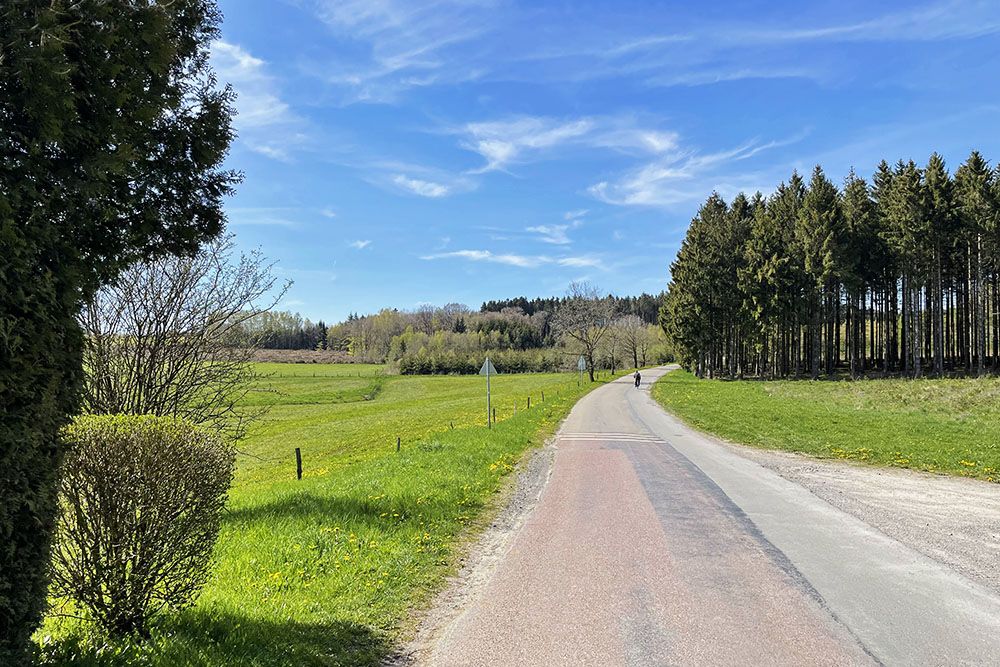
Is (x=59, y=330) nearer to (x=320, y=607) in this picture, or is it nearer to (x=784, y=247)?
(x=320, y=607)

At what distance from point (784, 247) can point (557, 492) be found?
47.8m

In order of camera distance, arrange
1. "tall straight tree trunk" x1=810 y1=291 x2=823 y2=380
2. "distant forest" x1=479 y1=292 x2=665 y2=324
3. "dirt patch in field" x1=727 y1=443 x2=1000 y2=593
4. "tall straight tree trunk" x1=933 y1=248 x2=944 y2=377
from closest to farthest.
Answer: "dirt patch in field" x1=727 y1=443 x2=1000 y2=593 → "tall straight tree trunk" x1=933 y1=248 x2=944 y2=377 → "tall straight tree trunk" x1=810 y1=291 x2=823 y2=380 → "distant forest" x1=479 y1=292 x2=665 y2=324

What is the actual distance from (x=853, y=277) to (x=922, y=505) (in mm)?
44448

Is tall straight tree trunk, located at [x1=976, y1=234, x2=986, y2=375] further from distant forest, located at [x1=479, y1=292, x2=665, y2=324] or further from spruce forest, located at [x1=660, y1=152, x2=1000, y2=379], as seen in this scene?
distant forest, located at [x1=479, y1=292, x2=665, y2=324]

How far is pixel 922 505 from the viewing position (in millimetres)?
9578

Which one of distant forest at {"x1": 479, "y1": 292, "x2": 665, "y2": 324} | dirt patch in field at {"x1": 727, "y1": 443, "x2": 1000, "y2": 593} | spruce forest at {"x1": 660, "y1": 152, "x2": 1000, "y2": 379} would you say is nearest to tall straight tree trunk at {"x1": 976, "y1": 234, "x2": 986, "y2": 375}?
spruce forest at {"x1": 660, "y1": 152, "x2": 1000, "y2": 379}

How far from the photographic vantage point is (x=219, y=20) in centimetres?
504

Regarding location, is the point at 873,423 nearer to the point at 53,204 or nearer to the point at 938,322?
the point at 53,204

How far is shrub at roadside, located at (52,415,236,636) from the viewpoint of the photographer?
390cm

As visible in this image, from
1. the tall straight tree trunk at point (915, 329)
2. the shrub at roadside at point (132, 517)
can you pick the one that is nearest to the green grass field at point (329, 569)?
the shrub at roadside at point (132, 517)

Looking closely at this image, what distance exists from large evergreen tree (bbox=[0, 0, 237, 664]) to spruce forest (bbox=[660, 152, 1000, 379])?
50.4 metres

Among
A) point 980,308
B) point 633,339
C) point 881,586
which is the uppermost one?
point 980,308

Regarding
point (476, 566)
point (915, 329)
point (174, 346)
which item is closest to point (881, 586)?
point (476, 566)

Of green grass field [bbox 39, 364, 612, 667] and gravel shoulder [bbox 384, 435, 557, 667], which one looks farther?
gravel shoulder [bbox 384, 435, 557, 667]
